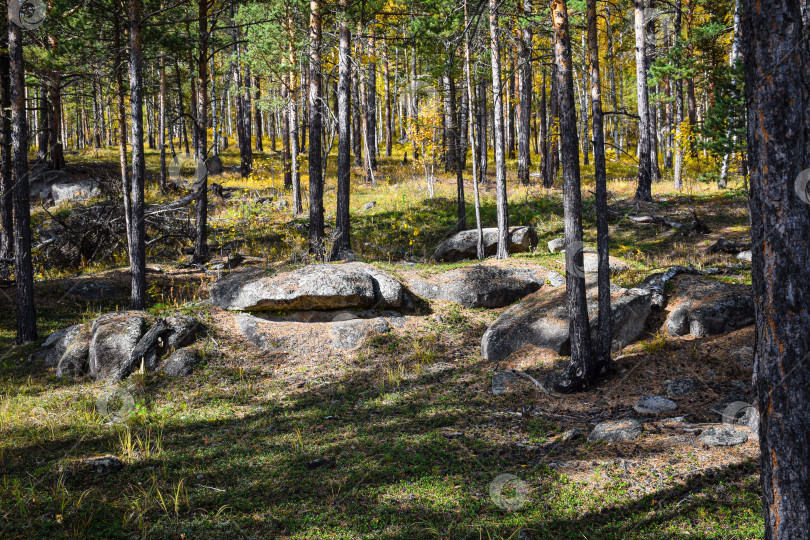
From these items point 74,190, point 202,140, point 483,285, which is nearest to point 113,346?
point 202,140

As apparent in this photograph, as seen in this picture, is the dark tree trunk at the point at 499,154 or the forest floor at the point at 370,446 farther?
the dark tree trunk at the point at 499,154

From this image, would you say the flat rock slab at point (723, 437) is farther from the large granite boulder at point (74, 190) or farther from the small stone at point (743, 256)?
the large granite boulder at point (74, 190)

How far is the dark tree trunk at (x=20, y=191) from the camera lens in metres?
8.55

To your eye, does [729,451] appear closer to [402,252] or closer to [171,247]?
[402,252]

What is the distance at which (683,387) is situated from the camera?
20.2 feet

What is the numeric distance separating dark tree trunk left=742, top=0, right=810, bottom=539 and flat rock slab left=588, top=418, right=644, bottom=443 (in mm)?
2371

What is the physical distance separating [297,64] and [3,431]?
49.5ft
